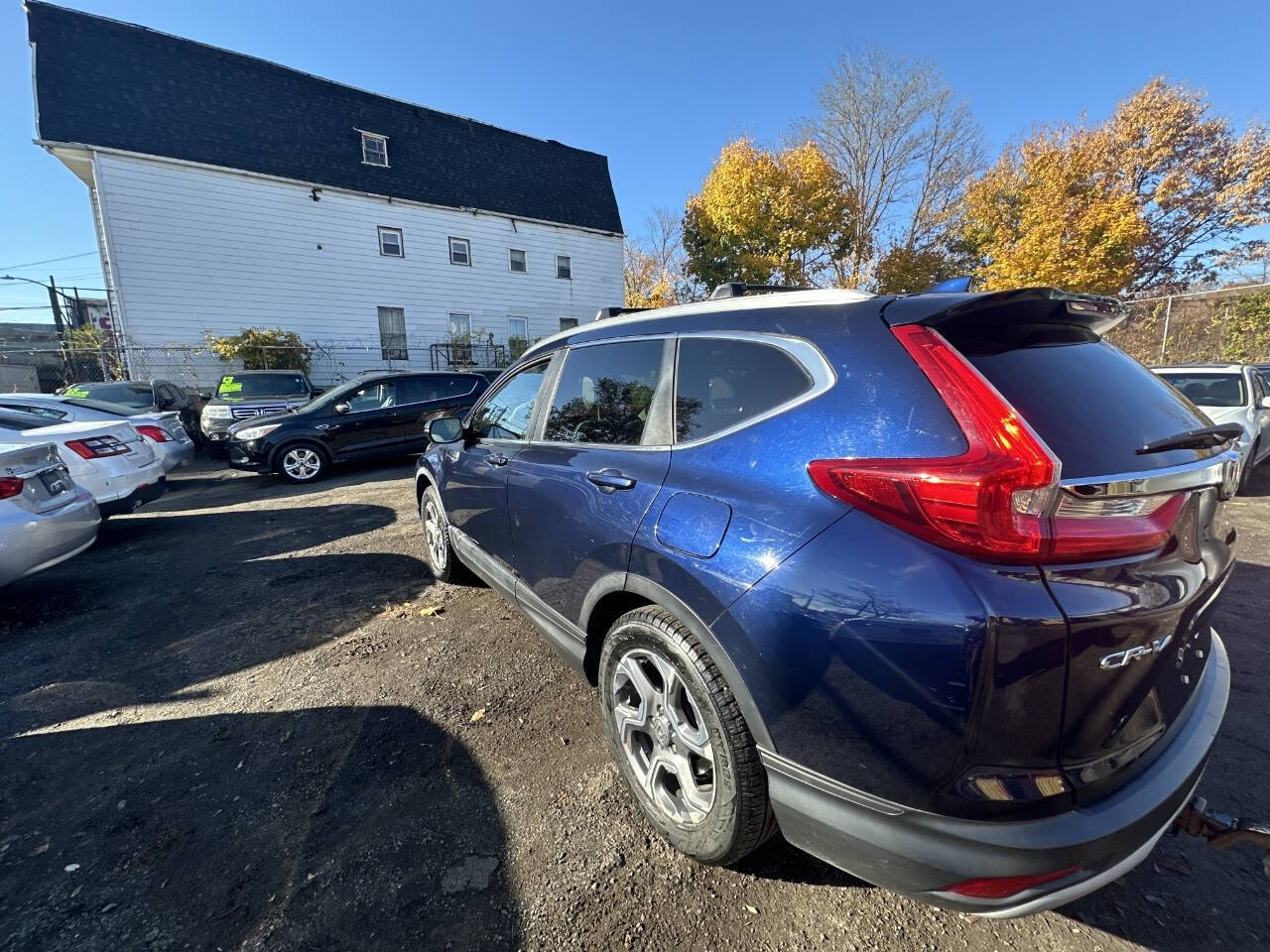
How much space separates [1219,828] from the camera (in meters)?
1.48

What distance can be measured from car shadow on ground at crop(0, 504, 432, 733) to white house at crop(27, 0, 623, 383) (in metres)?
12.8

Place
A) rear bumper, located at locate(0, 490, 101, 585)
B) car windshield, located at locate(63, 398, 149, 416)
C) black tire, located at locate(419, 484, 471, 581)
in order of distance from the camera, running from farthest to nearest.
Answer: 1. car windshield, located at locate(63, 398, 149, 416)
2. black tire, located at locate(419, 484, 471, 581)
3. rear bumper, located at locate(0, 490, 101, 585)

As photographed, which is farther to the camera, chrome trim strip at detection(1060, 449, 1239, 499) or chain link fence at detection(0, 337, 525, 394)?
chain link fence at detection(0, 337, 525, 394)

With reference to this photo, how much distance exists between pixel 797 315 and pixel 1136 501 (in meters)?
0.97

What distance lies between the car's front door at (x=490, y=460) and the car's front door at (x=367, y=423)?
5888 mm

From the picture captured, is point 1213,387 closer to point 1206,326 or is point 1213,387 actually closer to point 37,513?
point 1206,326

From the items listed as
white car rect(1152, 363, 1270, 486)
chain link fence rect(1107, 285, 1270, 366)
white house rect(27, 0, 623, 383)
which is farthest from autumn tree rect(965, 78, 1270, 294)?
white house rect(27, 0, 623, 383)

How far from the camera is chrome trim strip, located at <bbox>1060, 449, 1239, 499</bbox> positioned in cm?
123

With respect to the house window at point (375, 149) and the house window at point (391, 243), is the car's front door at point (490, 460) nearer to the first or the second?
the house window at point (391, 243)

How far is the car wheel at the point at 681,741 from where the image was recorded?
1602 millimetres

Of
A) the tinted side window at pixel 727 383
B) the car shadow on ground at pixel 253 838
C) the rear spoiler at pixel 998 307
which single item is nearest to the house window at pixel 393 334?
the car shadow on ground at pixel 253 838

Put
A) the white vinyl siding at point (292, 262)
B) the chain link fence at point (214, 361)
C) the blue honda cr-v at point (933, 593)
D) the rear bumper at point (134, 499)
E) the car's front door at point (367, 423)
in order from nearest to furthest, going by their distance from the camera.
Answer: the blue honda cr-v at point (933, 593)
the rear bumper at point (134, 499)
the car's front door at point (367, 423)
the white vinyl siding at point (292, 262)
the chain link fence at point (214, 361)

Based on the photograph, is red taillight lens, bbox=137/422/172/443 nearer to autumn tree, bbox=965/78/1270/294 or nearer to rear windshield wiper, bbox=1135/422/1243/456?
rear windshield wiper, bbox=1135/422/1243/456

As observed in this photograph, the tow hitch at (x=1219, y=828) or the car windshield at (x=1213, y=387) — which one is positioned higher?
the car windshield at (x=1213, y=387)
